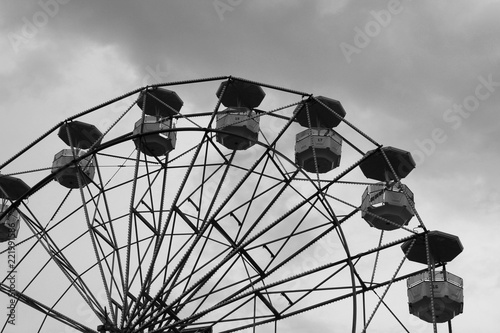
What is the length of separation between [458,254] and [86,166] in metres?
10.1

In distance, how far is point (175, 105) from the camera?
974 inches

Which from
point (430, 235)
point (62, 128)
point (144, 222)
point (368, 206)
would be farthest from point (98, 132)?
point (430, 235)

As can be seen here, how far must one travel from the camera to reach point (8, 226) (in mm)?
26109

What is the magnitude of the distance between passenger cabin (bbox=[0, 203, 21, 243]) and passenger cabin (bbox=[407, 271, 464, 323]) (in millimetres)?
11680

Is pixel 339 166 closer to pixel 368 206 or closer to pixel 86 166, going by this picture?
pixel 368 206

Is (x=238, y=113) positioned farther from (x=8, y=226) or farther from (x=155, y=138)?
(x=8, y=226)

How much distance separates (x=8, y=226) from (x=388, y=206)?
11.3 meters

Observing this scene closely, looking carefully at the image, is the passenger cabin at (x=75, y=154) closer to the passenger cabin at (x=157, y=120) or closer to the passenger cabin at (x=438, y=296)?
the passenger cabin at (x=157, y=120)

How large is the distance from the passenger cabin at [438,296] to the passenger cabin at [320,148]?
12.1 ft

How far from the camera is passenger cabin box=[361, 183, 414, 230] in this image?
22.6m

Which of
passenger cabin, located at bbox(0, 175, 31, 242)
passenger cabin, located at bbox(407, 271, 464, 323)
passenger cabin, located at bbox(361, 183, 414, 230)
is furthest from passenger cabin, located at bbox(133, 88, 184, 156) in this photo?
passenger cabin, located at bbox(407, 271, 464, 323)

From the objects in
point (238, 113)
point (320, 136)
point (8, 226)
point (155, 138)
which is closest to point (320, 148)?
point (320, 136)

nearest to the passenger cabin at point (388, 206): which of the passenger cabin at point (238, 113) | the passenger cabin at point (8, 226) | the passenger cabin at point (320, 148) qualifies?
the passenger cabin at point (320, 148)

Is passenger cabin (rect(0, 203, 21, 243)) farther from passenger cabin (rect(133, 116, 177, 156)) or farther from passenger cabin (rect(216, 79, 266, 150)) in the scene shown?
passenger cabin (rect(216, 79, 266, 150))
